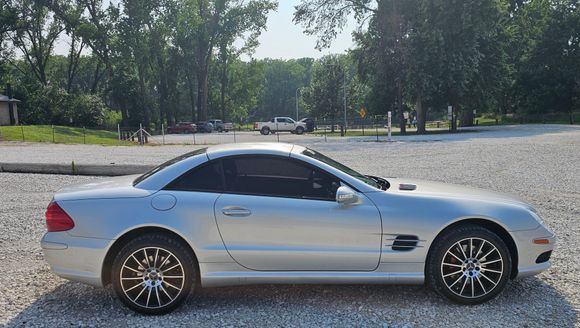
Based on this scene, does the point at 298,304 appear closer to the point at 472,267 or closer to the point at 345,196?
the point at 345,196

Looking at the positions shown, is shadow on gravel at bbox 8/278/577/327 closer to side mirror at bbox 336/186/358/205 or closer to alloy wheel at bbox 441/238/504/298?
alloy wheel at bbox 441/238/504/298

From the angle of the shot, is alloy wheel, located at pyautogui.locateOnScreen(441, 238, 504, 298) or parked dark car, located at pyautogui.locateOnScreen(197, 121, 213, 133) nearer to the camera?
alloy wheel, located at pyautogui.locateOnScreen(441, 238, 504, 298)

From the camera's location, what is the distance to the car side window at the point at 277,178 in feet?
13.4

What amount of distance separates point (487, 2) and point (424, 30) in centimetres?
506

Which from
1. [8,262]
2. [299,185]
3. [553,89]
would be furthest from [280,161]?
[553,89]

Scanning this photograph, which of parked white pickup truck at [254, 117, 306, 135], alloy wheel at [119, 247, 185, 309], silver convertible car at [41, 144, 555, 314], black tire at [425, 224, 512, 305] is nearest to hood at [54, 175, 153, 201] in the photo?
silver convertible car at [41, 144, 555, 314]

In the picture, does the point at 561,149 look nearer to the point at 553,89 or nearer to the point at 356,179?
the point at 356,179

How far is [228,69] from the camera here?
80.1 metres

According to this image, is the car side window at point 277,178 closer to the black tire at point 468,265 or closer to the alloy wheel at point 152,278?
the alloy wheel at point 152,278

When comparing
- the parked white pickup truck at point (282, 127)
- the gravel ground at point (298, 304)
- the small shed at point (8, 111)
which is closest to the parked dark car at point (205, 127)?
the parked white pickup truck at point (282, 127)

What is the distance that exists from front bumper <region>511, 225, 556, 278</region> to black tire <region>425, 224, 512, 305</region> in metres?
0.13

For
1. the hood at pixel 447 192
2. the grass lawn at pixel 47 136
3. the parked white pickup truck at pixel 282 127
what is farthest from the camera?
the parked white pickup truck at pixel 282 127

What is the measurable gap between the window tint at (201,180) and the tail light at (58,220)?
35.2 inches

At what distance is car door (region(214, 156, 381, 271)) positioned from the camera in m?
3.94
